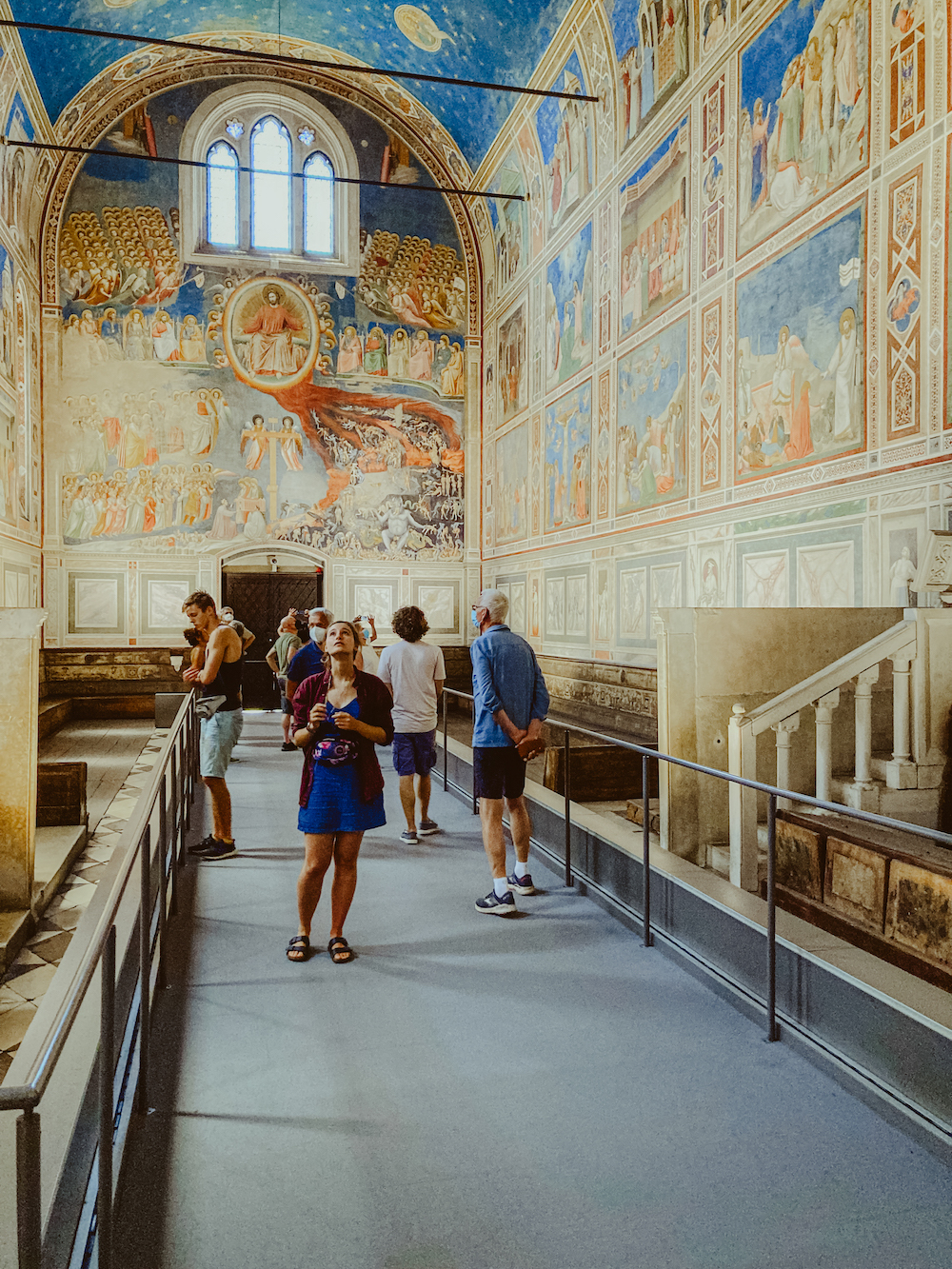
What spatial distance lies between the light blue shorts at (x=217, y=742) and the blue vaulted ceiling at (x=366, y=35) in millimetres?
12533

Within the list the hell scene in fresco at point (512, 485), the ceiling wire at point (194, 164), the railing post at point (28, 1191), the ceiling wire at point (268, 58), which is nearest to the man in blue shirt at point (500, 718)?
the railing post at point (28, 1191)

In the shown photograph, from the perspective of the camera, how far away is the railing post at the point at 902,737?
5.69 meters

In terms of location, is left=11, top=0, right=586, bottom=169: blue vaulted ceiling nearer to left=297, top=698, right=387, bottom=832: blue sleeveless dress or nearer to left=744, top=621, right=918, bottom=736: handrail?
left=744, top=621, right=918, bottom=736: handrail

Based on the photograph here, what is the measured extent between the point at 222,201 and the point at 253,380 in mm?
3674

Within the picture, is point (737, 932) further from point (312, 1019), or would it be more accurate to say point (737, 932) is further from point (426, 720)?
point (426, 720)

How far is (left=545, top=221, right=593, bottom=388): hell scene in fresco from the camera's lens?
14023mm

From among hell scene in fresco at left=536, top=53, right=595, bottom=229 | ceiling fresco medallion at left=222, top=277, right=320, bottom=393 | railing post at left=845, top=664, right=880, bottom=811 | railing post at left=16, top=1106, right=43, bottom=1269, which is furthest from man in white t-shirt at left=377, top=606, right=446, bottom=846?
ceiling fresco medallion at left=222, top=277, right=320, bottom=393

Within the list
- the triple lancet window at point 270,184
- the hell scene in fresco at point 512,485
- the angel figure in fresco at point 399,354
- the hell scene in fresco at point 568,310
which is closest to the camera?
the hell scene in fresco at point 568,310

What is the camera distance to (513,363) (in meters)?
17.4

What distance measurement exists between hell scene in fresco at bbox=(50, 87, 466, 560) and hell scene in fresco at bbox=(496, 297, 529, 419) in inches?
58.0

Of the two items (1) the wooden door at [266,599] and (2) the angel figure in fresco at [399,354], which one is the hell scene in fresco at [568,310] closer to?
(2) the angel figure in fresco at [399,354]

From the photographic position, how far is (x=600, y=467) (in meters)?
13.5

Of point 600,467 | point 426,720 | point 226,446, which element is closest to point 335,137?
point 226,446

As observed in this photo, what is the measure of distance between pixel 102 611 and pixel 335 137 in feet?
35.5
